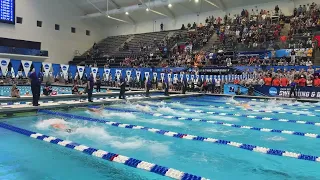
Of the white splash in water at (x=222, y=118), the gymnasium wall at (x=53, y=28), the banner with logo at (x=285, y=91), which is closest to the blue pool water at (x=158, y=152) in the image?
the white splash in water at (x=222, y=118)

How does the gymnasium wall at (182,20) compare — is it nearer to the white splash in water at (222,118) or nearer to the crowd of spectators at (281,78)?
the crowd of spectators at (281,78)

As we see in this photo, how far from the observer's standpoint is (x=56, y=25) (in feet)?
112

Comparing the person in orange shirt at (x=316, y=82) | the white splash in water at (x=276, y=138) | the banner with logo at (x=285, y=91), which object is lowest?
the white splash in water at (x=276, y=138)

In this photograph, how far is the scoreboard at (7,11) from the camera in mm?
28000

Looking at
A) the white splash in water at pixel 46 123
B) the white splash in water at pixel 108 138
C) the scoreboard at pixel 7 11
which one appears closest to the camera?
the white splash in water at pixel 108 138

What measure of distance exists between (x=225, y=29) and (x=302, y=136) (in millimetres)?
19869

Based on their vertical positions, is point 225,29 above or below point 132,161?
above

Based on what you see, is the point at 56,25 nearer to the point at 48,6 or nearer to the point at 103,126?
the point at 48,6

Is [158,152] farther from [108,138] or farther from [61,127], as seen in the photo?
[61,127]

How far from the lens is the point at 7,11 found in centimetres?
2848

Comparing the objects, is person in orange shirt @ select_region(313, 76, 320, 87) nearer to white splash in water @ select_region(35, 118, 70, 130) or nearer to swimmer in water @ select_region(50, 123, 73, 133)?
white splash in water @ select_region(35, 118, 70, 130)

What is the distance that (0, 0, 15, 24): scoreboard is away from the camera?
28.0 metres

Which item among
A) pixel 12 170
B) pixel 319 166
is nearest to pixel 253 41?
pixel 319 166

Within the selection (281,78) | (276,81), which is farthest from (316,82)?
(276,81)
